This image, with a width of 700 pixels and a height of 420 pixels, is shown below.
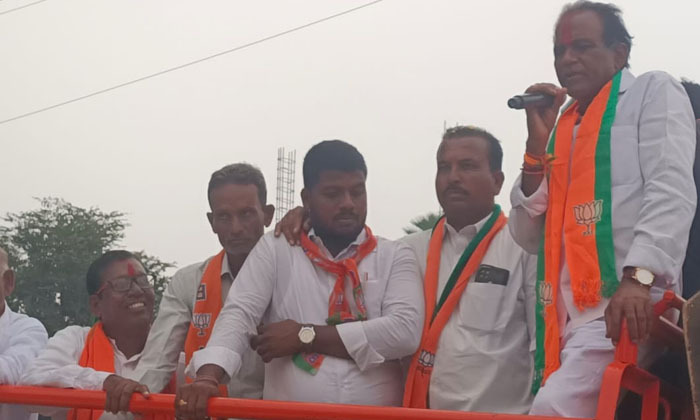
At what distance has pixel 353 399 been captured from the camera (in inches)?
144

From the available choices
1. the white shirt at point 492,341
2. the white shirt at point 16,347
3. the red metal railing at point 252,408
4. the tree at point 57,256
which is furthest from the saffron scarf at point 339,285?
the tree at point 57,256

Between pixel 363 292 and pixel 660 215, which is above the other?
pixel 660 215

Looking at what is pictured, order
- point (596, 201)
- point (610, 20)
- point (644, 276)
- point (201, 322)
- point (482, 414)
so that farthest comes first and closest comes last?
point (201, 322)
point (610, 20)
point (596, 201)
point (644, 276)
point (482, 414)

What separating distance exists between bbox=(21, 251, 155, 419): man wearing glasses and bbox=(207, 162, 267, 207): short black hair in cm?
57

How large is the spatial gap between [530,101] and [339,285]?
1.06 meters

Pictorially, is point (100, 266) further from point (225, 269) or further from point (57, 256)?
point (57, 256)

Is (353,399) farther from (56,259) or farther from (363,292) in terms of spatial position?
(56,259)

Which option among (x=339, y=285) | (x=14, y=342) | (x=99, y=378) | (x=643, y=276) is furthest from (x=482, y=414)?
(x=14, y=342)

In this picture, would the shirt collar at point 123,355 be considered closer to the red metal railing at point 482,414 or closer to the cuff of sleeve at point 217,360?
the cuff of sleeve at point 217,360

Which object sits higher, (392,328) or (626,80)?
(626,80)

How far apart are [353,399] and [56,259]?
890 inches

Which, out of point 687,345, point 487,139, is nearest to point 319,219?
point 487,139

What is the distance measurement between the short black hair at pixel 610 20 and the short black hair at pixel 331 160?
1.06 m

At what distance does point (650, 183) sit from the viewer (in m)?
3.20
